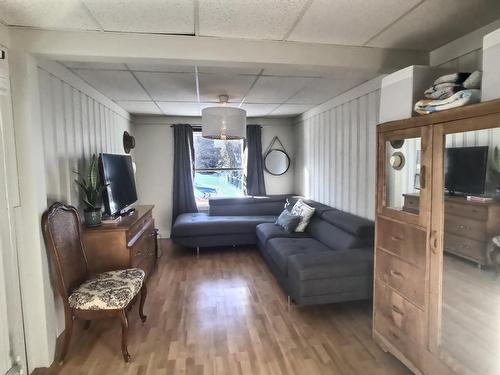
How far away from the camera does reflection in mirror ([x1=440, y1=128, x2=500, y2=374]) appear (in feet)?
4.58

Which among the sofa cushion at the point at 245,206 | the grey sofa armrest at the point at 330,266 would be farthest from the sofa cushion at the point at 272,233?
the grey sofa armrest at the point at 330,266

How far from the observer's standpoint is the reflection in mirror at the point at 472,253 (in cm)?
140

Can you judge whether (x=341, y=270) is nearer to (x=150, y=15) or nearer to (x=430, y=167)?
(x=430, y=167)

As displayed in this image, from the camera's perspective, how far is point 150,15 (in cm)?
170

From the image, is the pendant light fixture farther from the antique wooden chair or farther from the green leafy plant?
the antique wooden chair

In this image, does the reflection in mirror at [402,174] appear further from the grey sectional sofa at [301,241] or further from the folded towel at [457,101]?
the grey sectional sofa at [301,241]

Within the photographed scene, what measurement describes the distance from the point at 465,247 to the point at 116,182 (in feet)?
9.76

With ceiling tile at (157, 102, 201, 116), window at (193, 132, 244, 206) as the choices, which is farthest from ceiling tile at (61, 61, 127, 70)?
window at (193, 132, 244, 206)

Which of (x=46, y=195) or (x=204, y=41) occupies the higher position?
(x=204, y=41)

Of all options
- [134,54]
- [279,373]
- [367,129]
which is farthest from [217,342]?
[367,129]

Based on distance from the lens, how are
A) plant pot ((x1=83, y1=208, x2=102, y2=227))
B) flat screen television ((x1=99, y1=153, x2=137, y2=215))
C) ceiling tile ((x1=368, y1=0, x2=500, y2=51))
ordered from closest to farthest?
1. ceiling tile ((x1=368, y1=0, x2=500, y2=51))
2. plant pot ((x1=83, y1=208, x2=102, y2=227))
3. flat screen television ((x1=99, y1=153, x2=137, y2=215))

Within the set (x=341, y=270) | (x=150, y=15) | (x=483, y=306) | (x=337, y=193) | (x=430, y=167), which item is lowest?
(x=341, y=270)

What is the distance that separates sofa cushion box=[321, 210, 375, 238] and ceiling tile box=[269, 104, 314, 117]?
1684 millimetres

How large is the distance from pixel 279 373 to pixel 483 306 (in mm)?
1229
